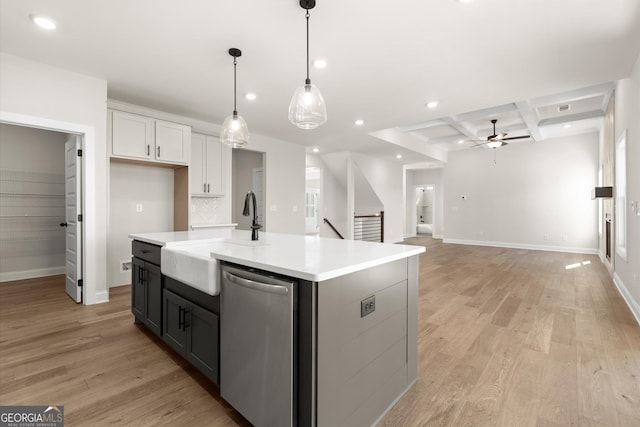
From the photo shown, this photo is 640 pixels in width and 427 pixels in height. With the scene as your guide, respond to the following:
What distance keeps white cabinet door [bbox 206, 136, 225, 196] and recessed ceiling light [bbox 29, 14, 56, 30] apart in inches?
104

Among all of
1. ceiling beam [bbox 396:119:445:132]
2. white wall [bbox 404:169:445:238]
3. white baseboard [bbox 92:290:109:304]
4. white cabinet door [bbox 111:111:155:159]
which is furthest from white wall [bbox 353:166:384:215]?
white baseboard [bbox 92:290:109:304]

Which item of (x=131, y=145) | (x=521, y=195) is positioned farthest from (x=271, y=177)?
(x=521, y=195)

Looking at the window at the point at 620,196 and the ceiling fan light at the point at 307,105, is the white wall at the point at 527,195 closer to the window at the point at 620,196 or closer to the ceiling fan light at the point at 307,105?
the window at the point at 620,196

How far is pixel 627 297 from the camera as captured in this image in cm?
350

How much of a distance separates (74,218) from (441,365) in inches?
168

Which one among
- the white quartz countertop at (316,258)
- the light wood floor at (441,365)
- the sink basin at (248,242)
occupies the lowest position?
the light wood floor at (441,365)

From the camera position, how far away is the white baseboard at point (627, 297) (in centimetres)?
302

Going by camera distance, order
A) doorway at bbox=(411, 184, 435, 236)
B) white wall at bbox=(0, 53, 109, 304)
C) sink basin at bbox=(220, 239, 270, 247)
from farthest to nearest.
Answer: doorway at bbox=(411, 184, 435, 236), white wall at bbox=(0, 53, 109, 304), sink basin at bbox=(220, 239, 270, 247)

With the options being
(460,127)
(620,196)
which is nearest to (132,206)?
(460,127)

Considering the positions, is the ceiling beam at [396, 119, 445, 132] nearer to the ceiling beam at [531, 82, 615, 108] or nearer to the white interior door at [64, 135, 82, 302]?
the ceiling beam at [531, 82, 615, 108]

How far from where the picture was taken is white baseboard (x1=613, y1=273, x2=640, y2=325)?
302 cm

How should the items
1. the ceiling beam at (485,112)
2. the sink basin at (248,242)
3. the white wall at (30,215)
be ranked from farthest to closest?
the ceiling beam at (485,112), the white wall at (30,215), the sink basin at (248,242)

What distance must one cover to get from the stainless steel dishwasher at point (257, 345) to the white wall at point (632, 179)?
12.0ft

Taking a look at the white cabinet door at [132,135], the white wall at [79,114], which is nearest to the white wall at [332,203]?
the white cabinet door at [132,135]
